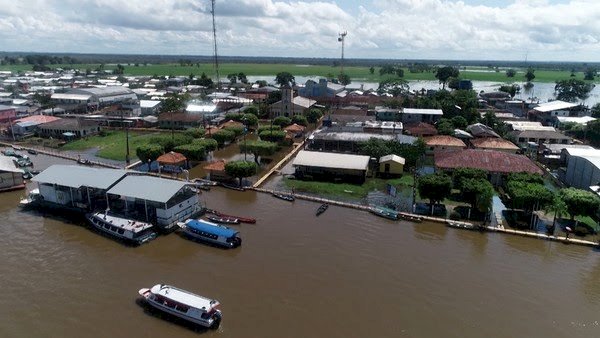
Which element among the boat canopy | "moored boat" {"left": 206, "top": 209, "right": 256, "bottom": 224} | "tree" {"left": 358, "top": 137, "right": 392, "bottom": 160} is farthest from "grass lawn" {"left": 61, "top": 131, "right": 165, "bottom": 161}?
"tree" {"left": 358, "top": 137, "right": 392, "bottom": 160}

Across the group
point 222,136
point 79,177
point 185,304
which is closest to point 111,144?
point 222,136

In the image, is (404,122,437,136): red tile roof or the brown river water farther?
(404,122,437,136): red tile roof

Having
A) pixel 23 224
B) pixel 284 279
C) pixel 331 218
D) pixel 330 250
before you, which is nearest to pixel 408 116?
pixel 331 218

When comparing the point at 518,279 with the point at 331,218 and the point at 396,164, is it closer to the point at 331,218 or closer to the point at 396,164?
the point at 331,218

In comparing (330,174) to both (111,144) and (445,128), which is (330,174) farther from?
(111,144)

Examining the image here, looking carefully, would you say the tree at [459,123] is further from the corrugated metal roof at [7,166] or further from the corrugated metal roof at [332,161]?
the corrugated metal roof at [7,166]

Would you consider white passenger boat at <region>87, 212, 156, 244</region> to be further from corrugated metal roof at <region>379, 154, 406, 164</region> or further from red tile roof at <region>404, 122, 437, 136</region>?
red tile roof at <region>404, 122, 437, 136</region>

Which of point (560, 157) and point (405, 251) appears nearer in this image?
point (405, 251)
